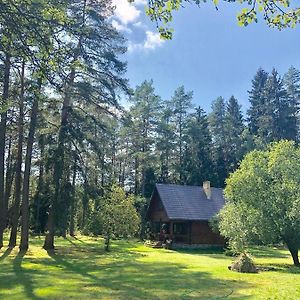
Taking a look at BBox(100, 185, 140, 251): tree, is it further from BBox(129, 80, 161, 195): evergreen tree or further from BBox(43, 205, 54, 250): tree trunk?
BBox(129, 80, 161, 195): evergreen tree

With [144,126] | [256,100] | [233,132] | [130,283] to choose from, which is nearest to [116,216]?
[130,283]

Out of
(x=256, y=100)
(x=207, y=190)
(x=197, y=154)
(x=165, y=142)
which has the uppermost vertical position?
(x=256, y=100)

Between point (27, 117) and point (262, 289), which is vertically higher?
point (27, 117)

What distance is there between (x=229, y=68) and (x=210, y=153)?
2183cm

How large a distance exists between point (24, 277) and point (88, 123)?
1226cm

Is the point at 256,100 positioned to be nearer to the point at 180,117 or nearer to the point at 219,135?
the point at 219,135

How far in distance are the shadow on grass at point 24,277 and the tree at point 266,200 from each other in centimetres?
1045

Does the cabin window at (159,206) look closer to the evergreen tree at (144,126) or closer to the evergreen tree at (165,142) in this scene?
the evergreen tree at (144,126)

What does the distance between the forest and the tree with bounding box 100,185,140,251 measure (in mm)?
390

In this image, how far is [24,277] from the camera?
13.6 metres

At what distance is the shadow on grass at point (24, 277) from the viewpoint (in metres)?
10.6

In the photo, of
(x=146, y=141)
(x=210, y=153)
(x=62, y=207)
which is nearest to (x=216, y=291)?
(x=62, y=207)

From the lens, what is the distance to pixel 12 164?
36.7 meters

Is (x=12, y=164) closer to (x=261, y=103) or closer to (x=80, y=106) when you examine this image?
(x=80, y=106)
